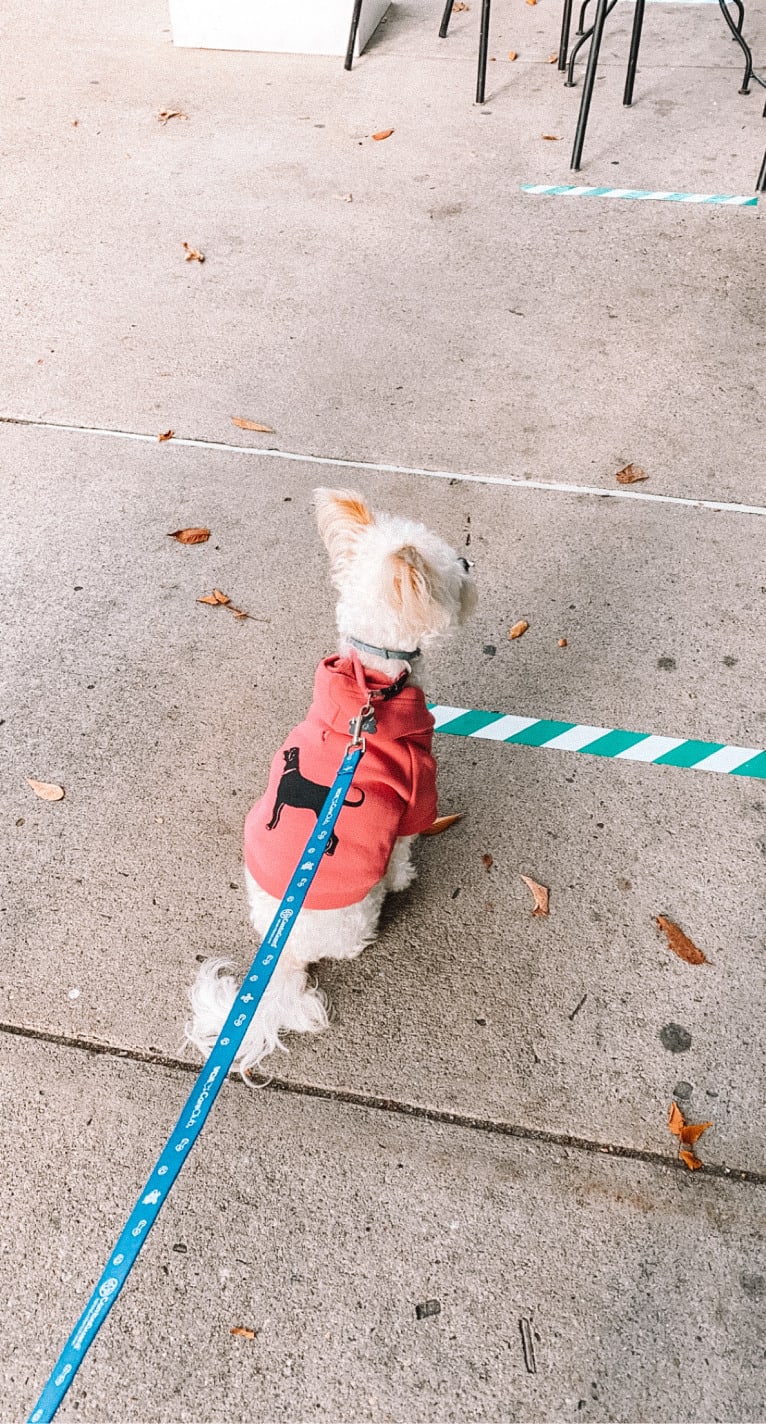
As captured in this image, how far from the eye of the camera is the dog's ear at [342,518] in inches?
103

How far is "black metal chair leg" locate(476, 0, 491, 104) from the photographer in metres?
6.80

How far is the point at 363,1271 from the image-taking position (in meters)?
2.36

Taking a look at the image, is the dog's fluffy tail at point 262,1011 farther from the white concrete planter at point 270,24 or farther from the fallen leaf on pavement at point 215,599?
the white concrete planter at point 270,24

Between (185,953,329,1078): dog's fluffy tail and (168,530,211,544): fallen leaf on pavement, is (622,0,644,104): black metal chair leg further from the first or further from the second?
(185,953,329,1078): dog's fluffy tail

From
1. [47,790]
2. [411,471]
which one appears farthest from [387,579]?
[411,471]

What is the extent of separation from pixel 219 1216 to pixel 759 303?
5150 mm

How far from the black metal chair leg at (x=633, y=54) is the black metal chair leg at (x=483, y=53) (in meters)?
1.00

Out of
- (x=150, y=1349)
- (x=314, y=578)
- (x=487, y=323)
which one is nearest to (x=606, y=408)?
(x=487, y=323)

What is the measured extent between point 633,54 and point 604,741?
5785 millimetres

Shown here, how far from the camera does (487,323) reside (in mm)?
5398

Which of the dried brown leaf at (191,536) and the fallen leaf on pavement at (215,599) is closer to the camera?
the fallen leaf on pavement at (215,599)

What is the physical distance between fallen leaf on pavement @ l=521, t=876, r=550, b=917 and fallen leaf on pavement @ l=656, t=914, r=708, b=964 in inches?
13.2

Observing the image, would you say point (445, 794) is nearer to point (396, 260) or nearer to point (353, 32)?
point (396, 260)

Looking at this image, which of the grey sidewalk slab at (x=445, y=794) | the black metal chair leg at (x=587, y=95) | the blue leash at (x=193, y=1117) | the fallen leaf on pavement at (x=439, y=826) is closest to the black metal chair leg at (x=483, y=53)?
the black metal chair leg at (x=587, y=95)
